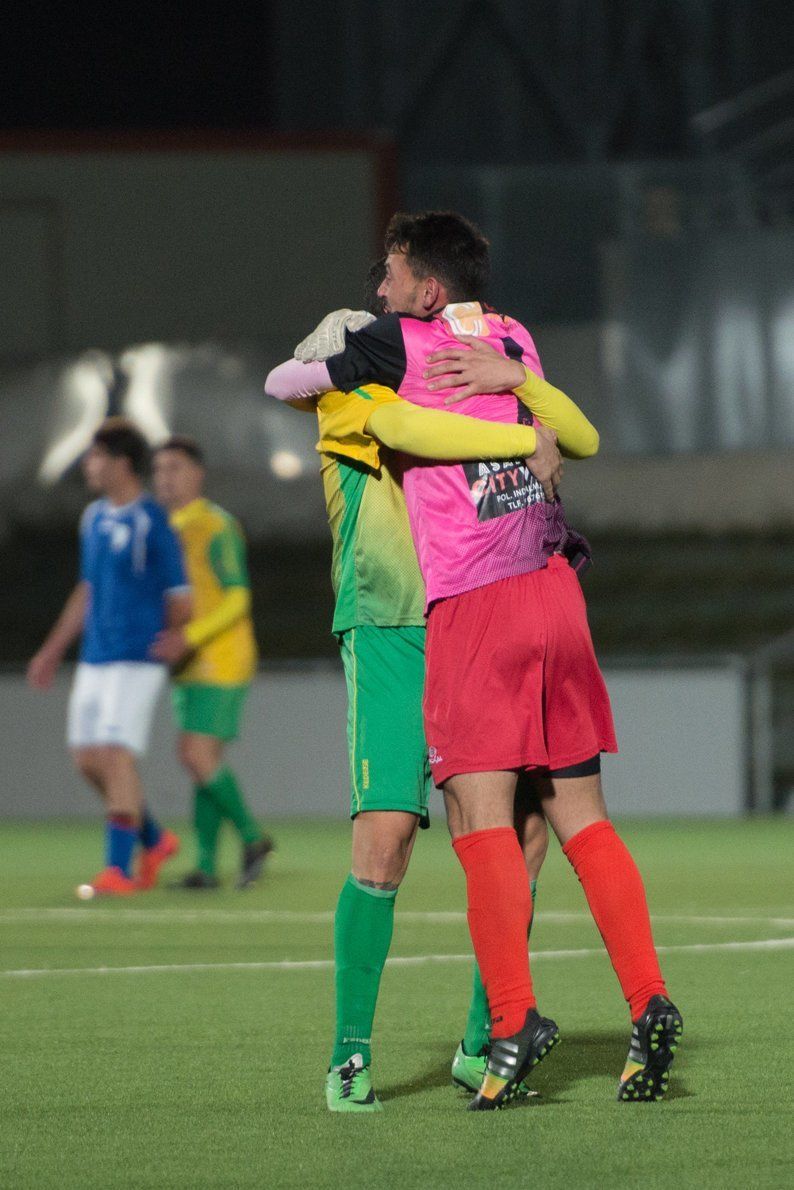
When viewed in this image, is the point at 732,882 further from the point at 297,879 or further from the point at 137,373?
the point at 137,373

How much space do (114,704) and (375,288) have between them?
16.0 feet

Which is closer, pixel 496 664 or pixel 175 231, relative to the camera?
pixel 496 664

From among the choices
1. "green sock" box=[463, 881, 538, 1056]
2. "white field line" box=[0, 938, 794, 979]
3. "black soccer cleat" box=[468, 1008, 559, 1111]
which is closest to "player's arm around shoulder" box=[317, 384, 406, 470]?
"green sock" box=[463, 881, 538, 1056]

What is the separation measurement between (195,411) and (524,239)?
490 cm

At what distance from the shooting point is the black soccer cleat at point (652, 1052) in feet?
13.4

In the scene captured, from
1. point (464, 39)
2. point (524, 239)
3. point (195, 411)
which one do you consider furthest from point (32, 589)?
point (464, 39)

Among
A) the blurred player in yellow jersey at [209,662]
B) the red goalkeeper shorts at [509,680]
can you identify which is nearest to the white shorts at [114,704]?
the blurred player in yellow jersey at [209,662]

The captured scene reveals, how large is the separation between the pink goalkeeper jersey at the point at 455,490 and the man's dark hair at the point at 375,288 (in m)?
0.21

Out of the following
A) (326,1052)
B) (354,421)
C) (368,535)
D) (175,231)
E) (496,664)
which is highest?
(175,231)

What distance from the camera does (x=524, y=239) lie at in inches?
970

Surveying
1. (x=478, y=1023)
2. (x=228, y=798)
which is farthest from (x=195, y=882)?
(x=478, y=1023)

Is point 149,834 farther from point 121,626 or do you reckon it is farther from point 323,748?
point 323,748

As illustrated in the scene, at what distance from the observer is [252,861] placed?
9570 mm

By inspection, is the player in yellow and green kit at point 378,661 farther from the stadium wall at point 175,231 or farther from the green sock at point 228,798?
the stadium wall at point 175,231
